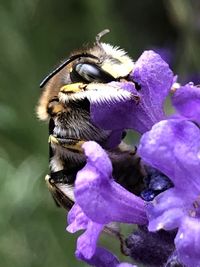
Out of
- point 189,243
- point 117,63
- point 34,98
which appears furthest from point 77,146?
point 34,98

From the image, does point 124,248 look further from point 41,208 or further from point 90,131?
point 41,208

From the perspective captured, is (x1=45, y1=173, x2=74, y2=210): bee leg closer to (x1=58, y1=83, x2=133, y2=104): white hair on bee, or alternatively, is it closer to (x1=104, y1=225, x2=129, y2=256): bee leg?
(x1=104, y1=225, x2=129, y2=256): bee leg

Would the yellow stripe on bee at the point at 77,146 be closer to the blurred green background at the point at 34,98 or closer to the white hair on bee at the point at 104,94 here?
the white hair on bee at the point at 104,94

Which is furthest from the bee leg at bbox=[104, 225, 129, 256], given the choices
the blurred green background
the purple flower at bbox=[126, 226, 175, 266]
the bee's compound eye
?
the blurred green background

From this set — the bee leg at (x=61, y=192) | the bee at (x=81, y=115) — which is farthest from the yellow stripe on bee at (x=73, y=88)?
the bee leg at (x=61, y=192)

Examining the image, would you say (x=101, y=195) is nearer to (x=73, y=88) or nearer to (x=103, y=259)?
(x=103, y=259)

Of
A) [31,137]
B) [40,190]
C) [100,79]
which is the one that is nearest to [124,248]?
[100,79]
